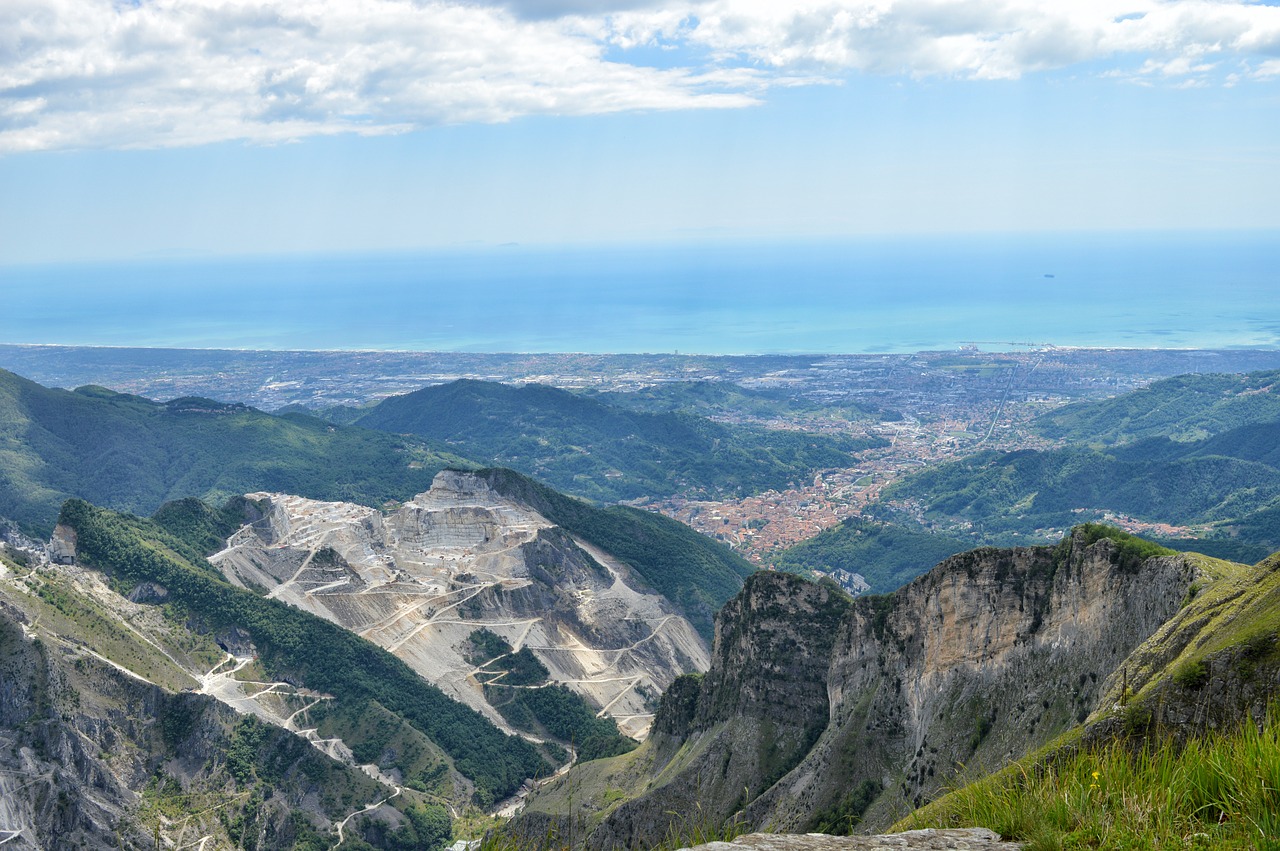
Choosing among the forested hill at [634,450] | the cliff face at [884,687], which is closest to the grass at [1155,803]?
the cliff face at [884,687]

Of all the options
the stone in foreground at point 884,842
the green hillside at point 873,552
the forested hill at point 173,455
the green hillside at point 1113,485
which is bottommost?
the green hillside at point 873,552

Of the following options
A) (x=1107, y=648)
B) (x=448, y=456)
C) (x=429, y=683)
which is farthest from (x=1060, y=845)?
(x=448, y=456)

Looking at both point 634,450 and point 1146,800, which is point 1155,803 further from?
point 634,450

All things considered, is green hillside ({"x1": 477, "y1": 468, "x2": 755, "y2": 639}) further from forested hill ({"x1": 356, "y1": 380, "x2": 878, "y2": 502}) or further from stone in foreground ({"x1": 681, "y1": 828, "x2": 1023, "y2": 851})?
stone in foreground ({"x1": 681, "y1": 828, "x2": 1023, "y2": 851})

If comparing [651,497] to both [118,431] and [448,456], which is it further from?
[118,431]

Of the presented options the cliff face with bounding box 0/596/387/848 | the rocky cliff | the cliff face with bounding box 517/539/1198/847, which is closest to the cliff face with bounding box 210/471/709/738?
the rocky cliff

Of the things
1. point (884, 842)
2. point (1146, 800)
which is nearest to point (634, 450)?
point (884, 842)

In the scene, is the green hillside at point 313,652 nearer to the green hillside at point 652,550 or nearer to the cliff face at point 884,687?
the cliff face at point 884,687
